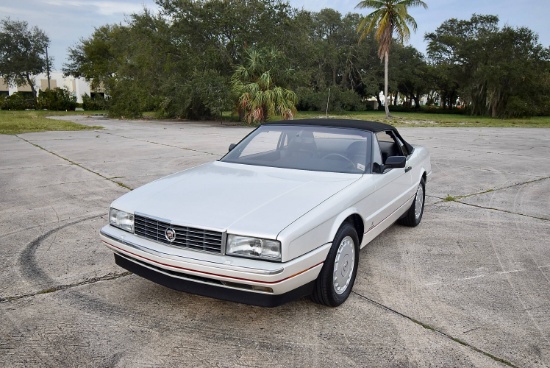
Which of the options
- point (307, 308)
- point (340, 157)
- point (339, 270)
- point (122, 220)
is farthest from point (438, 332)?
point (122, 220)

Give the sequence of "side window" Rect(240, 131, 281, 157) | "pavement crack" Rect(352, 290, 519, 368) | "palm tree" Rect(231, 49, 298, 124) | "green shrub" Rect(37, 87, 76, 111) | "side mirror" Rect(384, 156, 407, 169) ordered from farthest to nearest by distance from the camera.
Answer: "green shrub" Rect(37, 87, 76, 111) < "palm tree" Rect(231, 49, 298, 124) < "side window" Rect(240, 131, 281, 157) < "side mirror" Rect(384, 156, 407, 169) < "pavement crack" Rect(352, 290, 519, 368)

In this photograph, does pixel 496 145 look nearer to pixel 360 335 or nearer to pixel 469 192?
pixel 469 192

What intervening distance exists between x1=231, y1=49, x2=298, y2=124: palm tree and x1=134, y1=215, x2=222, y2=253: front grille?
20651mm

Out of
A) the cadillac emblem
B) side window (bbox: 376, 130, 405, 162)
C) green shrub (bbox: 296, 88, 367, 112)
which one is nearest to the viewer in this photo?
the cadillac emblem

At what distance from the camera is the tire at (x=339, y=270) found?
311cm

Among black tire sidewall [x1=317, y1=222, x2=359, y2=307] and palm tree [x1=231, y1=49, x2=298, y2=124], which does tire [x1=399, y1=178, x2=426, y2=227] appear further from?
palm tree [x1=231, y1=49, x2=298, y2=124]

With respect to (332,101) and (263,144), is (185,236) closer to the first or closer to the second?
(263,144)

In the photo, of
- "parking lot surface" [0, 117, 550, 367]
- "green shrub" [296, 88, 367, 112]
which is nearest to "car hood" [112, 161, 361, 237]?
"parking lot surface" [0, 117, 550, 367]

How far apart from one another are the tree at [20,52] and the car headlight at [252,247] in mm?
60506

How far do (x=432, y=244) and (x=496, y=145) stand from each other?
12.6 m

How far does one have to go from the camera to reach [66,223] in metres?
5.34

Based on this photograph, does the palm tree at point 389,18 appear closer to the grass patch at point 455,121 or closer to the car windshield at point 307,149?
the grass patch at point 455,121

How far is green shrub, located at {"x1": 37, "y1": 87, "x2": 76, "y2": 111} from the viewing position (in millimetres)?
44562

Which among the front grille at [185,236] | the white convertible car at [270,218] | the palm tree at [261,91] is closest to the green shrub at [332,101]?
the palm tree at [261,91]
